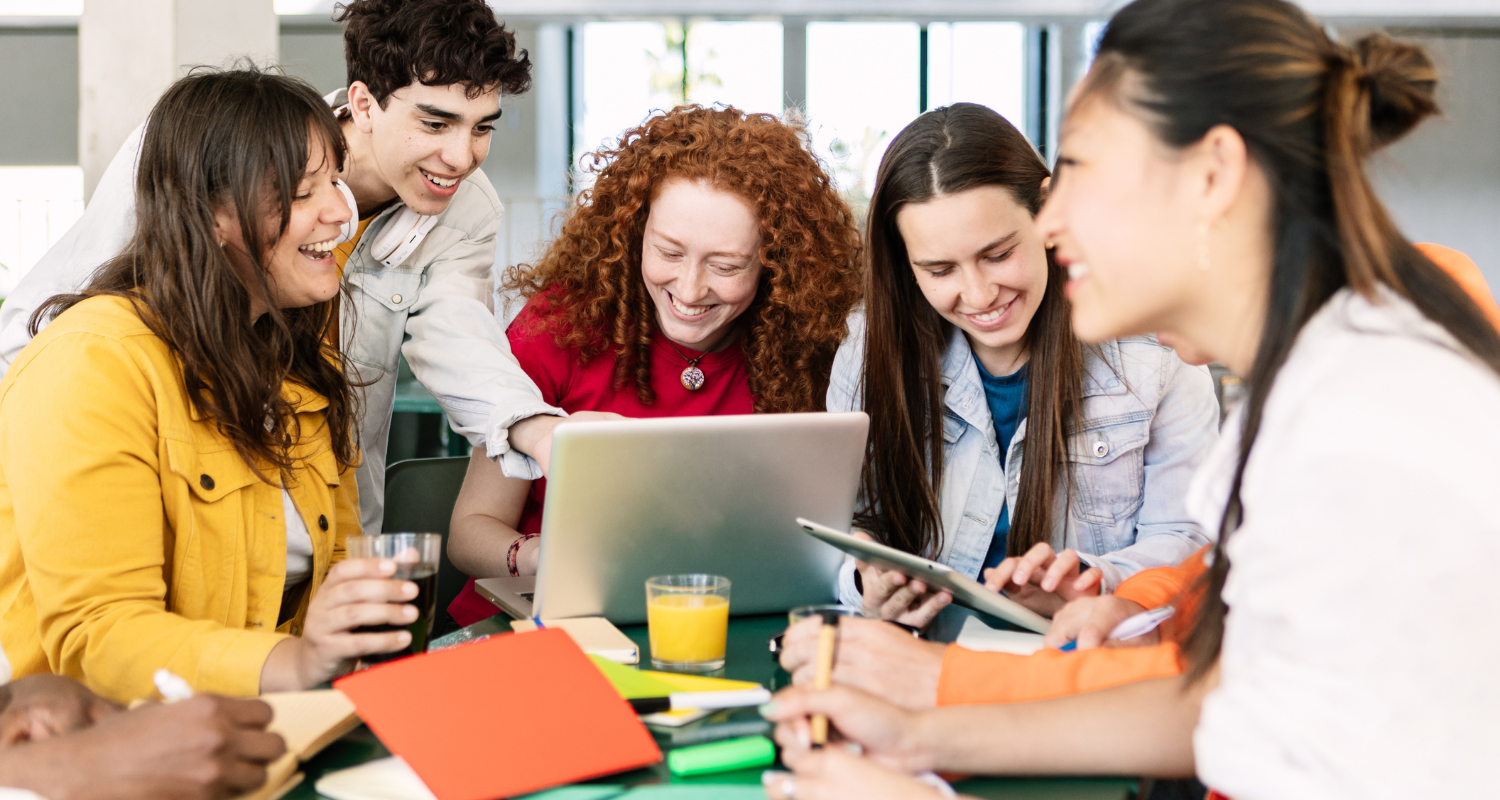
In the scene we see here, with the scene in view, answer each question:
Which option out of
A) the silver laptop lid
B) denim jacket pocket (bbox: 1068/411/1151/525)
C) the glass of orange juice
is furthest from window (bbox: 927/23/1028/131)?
the glass of orange juice

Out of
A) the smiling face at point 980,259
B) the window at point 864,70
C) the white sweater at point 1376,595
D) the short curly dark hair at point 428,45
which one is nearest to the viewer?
the white sweater at point 1376,595

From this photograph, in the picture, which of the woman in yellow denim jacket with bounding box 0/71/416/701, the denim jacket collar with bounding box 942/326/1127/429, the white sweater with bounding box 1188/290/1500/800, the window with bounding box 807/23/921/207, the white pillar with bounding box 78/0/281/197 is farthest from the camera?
the window with bounding box 807/23/921/207

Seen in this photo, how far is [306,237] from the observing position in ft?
4.68

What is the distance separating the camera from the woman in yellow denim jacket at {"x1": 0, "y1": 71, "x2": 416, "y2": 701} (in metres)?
1.13

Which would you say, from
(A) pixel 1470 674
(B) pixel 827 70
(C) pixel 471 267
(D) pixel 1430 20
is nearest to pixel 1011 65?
(B) pixel 827 70

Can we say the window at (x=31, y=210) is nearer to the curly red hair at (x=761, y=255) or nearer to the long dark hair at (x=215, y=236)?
the curly red hair at (x=761, y=255)

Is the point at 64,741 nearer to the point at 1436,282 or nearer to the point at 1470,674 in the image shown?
the point at 1470,674

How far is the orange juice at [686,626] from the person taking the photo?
115 centimetres

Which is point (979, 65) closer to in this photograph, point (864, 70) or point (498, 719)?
point (864, 70)

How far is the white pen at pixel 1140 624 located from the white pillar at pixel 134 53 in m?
2.25

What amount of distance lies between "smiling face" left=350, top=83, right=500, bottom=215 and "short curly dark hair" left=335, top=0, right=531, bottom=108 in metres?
0.02

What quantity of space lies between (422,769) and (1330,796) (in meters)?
0.61

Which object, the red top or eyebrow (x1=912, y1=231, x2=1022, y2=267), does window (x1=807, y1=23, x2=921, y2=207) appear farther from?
eyebrow (x1=912, y1=231, x2=1022, y2=267)

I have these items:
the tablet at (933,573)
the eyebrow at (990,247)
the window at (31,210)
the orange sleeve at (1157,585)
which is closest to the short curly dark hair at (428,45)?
the eyebrow at (990,247)
